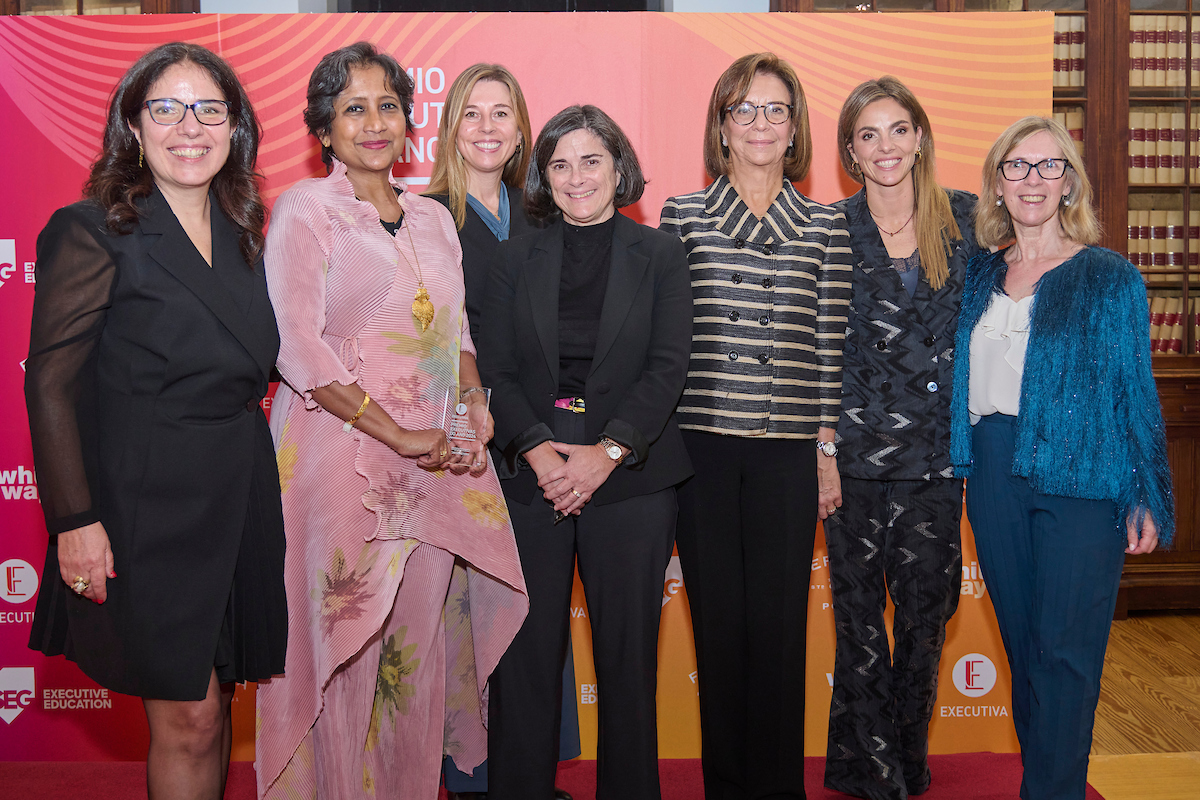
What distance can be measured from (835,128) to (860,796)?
8.01 ft

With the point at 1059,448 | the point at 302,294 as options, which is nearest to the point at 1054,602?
the point at 1059,448

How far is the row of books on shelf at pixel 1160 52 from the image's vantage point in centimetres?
481

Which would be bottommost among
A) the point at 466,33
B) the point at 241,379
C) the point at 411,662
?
the point at 411,662

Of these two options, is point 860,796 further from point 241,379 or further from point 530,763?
point 241,379

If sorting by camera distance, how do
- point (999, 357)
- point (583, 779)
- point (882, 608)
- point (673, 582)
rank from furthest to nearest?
point (673, 582) < point (583, 779) < point (882, 608) < point (999, 357)

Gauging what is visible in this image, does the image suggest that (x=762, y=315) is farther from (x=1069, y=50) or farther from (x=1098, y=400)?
(x=1069, y=50)

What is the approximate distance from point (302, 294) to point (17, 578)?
7.12ft

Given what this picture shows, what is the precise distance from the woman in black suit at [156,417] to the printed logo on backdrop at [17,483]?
1.67 m

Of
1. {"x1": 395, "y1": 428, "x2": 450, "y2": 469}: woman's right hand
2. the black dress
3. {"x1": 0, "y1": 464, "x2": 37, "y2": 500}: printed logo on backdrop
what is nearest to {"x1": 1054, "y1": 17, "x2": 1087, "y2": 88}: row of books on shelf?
{"x1": 395, "y1": 428, "x2": 450, "y2": 469}: woman's right hand

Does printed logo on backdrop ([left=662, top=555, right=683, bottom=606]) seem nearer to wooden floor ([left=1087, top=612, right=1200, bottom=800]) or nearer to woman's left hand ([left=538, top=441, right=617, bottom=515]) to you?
woman's left hand ([left=538, top=441, right=617, bottom=515])

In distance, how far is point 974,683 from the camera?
3256 mm

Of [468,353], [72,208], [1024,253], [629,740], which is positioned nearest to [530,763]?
[629,740]

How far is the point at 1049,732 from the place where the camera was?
7.19ft

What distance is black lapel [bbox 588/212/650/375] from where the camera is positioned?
7.04 feet
